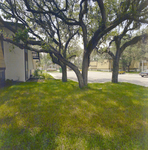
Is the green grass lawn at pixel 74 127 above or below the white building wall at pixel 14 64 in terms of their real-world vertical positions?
below

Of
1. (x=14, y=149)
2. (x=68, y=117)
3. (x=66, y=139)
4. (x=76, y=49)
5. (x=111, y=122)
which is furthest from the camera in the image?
(x=76, y=49)

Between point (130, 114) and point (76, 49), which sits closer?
point (130, 114)

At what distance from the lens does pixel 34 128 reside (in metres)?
2.68

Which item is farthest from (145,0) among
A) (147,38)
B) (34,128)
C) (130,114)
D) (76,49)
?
(76,49)

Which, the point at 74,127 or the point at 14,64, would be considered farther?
the point at 14,64

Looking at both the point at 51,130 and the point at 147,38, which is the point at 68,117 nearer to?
the point at 51,130

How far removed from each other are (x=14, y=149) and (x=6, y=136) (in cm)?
51

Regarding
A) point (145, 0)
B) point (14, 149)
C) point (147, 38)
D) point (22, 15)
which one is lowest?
point (14, 149)

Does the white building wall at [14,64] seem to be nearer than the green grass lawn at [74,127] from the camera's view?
No

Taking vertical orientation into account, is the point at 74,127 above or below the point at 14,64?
below

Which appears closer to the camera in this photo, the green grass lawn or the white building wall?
the green grass lawn

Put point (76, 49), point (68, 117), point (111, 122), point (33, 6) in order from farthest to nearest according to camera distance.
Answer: point (76, 49), point (33, 6), point (68, 117), point (111, 122)

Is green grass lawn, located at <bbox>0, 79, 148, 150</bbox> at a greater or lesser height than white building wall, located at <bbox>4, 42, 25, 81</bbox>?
lesser

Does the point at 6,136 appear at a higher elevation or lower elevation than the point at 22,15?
lower
